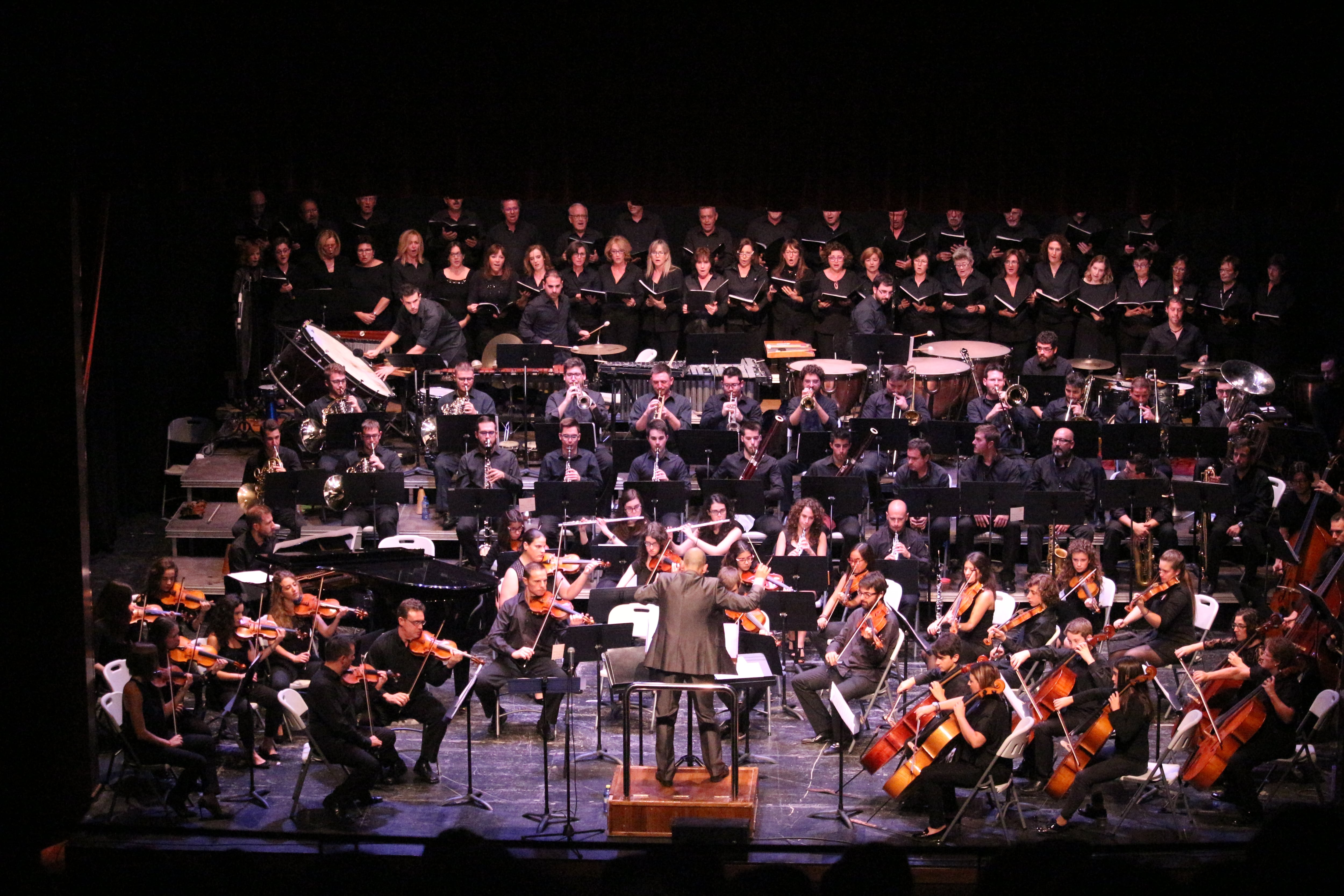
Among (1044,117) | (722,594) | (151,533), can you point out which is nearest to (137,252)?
(151,533)

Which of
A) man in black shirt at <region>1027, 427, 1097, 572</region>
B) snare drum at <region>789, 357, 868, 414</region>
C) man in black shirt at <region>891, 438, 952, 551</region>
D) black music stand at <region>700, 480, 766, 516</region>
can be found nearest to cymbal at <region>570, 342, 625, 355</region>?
snare drum at <region>789, 357, 868, 414</region>

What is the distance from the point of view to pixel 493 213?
15789 millimetres

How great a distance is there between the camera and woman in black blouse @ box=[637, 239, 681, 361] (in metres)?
13.8

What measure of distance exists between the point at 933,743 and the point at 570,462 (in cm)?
474

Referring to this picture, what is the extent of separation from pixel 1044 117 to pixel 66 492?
17.4 ft

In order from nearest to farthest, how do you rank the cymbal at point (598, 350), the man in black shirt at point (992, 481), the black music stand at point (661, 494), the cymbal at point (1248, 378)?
1. the black music stand at point (661, 494)
2. the man in black shirt at point (992, 481)
3. the cymbal at point (1248, 378)
4. the cymbal at point (598, 350)

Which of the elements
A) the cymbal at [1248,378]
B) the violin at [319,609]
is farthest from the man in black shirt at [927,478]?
the violin at [319,609]

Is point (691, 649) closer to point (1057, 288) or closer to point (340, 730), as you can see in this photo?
point (340, 730)

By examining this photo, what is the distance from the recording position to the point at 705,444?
11.8 metres

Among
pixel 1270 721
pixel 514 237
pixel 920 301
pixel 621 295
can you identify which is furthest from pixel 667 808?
pixel 514 237

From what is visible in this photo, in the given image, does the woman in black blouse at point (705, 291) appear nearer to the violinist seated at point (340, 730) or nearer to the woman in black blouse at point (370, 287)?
the woman in black blouse at point (370, 287)

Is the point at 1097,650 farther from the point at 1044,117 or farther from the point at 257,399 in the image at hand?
the point at 257,399

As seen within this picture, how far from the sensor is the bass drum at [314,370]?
40.8 ft

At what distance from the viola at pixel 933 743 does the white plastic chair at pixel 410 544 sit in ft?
13.2
